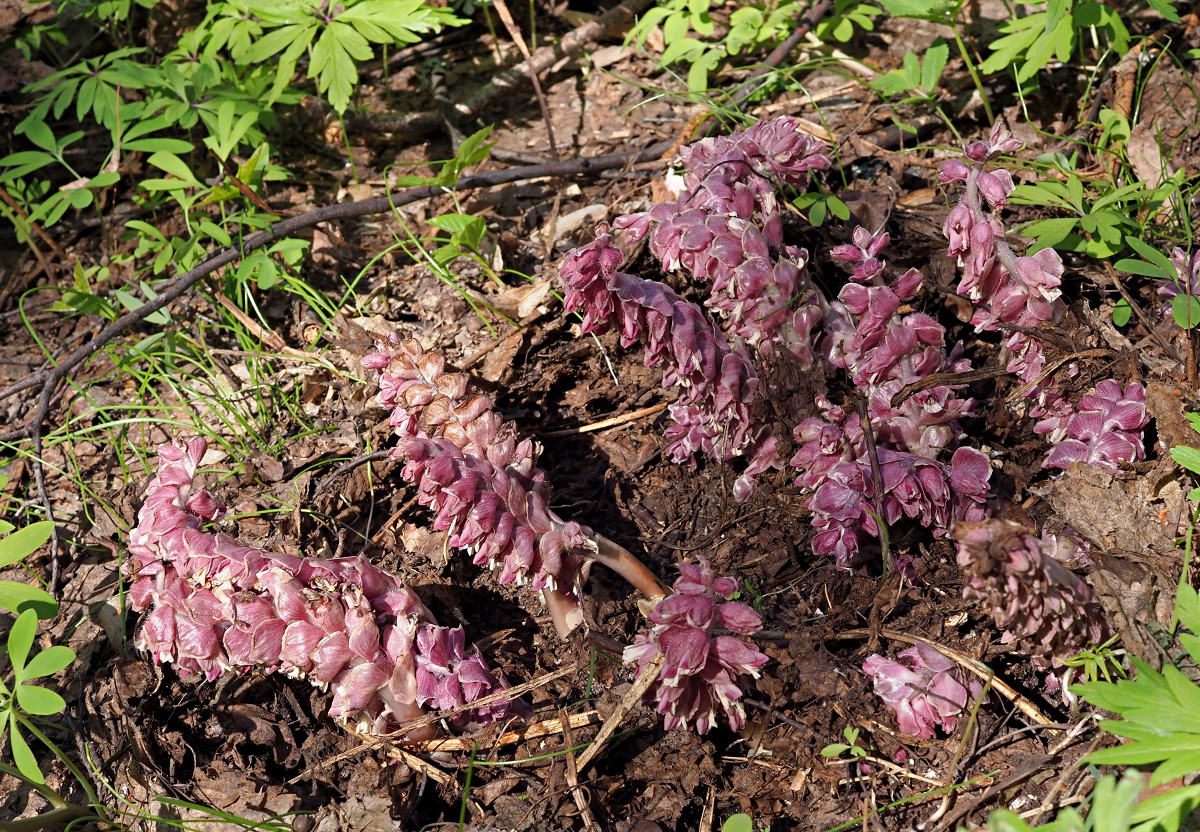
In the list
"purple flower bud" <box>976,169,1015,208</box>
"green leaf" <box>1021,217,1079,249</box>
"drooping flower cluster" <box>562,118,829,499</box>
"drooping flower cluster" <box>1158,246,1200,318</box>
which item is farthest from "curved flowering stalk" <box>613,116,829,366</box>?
"drooping flower cluster" <box>1158,246,1200,318</box>

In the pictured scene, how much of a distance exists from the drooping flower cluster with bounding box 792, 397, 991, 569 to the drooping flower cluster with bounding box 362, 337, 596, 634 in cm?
53

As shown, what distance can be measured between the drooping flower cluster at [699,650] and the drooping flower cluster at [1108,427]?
36.9 inches

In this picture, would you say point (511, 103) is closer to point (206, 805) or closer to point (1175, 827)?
point (206, 805)

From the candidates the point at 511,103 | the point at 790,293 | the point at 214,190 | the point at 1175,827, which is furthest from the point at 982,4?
the point at 1175,827

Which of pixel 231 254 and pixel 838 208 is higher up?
pixel 838 208

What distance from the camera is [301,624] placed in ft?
6.13

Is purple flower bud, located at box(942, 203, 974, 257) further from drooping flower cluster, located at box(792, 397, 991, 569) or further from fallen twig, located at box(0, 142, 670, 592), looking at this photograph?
fallen twig, located at box(0, 142, 670, 592)

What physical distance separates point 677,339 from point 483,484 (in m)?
0.54

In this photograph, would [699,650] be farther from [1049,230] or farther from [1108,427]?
[1049,230]

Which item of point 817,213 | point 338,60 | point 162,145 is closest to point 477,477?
point 817,213

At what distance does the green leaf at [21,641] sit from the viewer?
1.94m

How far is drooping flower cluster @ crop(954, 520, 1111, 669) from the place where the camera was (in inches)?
59.8

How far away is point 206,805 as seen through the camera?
2.04 metres

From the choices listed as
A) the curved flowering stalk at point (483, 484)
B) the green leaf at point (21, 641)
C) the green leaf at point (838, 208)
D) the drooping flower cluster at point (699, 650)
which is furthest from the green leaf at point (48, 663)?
the green leaf at point (838, 208)
